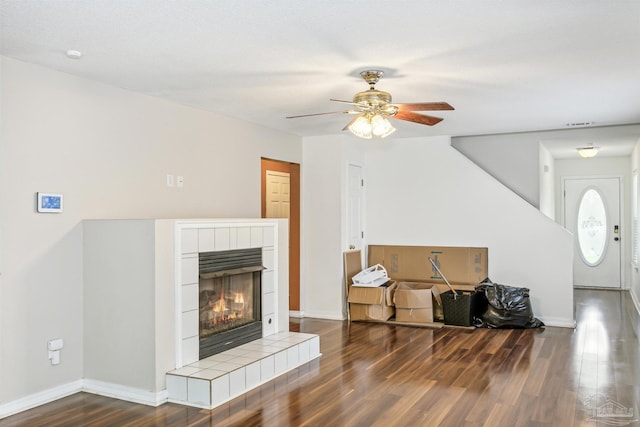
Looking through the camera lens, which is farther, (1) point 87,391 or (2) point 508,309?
(2) point 508,309

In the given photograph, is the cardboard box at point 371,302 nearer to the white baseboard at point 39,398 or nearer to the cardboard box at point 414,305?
the cardboard box at point 414,305

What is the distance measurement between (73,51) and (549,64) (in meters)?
3.11

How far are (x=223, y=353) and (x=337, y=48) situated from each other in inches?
96.3

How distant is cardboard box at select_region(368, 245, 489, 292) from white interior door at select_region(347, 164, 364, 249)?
334mm

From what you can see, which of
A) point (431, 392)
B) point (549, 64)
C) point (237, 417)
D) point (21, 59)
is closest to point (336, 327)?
point (431, 392)

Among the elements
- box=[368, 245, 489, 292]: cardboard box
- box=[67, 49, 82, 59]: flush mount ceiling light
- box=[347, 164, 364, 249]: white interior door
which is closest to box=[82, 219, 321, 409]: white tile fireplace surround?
box=[67, 49, 82, 59]: flush mount ceiling light

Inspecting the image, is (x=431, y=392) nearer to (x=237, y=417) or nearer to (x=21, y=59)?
(x=237, y=417)

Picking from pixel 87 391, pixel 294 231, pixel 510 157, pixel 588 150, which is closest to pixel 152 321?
pixel 87 391

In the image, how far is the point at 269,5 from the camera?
2.61 m

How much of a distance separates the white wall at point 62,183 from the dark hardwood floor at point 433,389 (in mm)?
446

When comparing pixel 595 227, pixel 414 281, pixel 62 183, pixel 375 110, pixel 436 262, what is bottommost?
pixel 414 281

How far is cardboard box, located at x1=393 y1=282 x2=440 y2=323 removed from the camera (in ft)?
20.0

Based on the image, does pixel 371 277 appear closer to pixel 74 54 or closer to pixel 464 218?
pixel 464 218

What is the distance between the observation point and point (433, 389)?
3.83 metres
